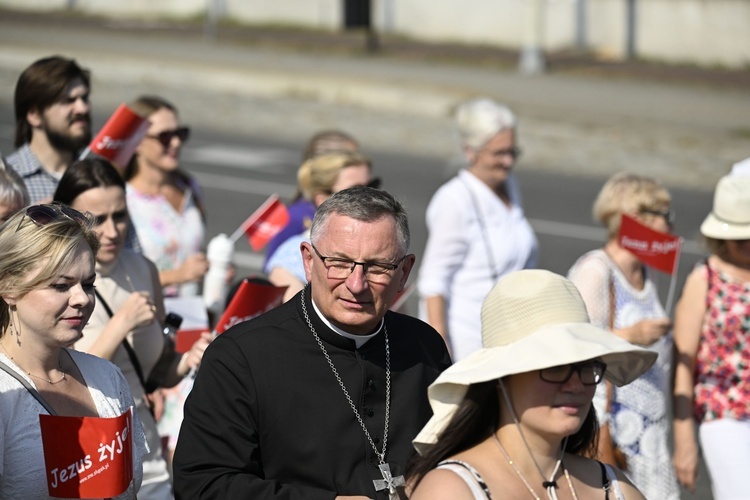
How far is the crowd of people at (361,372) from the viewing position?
3424 millimetres

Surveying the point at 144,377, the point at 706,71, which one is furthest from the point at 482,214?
the point at 706,71

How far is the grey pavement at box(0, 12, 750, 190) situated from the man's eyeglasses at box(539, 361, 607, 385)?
12596 mm

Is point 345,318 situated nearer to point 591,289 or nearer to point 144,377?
point 144,377

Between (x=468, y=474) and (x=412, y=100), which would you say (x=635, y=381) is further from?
(x=412, y=100)

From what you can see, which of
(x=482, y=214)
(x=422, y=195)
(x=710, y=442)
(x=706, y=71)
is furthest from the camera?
(x=706, y=71)

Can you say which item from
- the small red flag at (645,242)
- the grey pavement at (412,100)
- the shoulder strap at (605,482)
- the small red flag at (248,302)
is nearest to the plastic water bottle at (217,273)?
the small red flag at (248,302)

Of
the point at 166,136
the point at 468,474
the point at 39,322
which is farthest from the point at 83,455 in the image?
the point at 166,136

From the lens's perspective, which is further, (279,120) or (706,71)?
(706,71)

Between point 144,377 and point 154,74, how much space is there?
1974 centimetres

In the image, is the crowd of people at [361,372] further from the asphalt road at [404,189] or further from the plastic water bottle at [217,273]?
the asphalt road at [404,189]

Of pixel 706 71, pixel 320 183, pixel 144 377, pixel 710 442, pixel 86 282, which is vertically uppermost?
pixel 86 282

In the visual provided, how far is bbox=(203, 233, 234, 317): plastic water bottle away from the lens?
22.0 feet

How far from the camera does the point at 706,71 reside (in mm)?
23859

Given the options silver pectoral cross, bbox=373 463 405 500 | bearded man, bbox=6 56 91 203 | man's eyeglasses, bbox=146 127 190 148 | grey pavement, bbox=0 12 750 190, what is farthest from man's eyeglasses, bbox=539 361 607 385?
grey pavement, bbox=0 12 750 190
